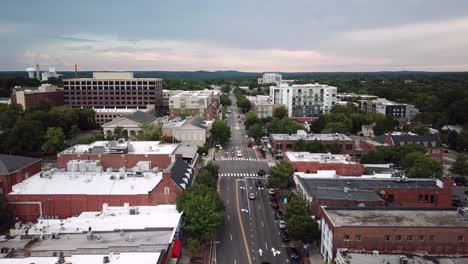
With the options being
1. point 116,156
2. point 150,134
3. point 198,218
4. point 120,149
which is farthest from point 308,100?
point 198,218

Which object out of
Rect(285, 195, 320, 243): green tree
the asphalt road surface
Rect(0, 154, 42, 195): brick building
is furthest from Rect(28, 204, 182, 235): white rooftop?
Rect(285, 195, 320, 243): green tree

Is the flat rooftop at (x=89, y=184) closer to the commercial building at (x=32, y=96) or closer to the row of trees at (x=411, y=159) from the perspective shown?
the row of trees at (x=411, y=159)

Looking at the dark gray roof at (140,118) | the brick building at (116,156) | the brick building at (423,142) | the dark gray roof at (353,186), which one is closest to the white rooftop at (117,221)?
the brick building at (116,156)

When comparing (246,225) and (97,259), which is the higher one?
(97,259)

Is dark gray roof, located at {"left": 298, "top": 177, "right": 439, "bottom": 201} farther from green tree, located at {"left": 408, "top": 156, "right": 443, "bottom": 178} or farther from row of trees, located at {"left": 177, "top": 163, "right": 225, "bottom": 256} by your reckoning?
row of trees, located at {"left": 177, "top": 163, "right": 225, "bottom": 256}

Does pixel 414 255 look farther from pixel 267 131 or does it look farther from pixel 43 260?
pixel 267 131

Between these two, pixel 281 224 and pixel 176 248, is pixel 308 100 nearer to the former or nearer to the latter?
pixel 281 224
